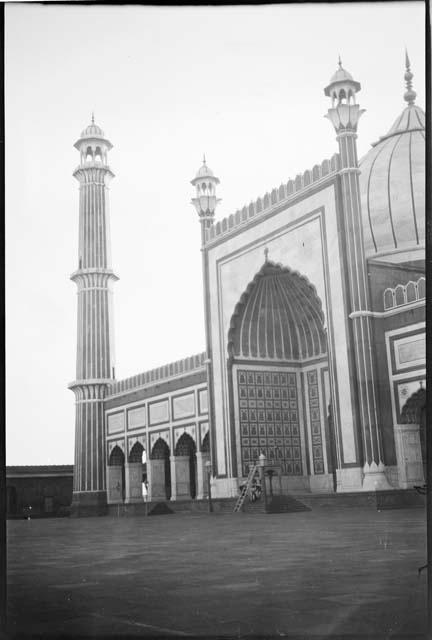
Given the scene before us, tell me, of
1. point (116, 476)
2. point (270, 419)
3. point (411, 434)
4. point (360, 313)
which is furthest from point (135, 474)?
point (411, 434)

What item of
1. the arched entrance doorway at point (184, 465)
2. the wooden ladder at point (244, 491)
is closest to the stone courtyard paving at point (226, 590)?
the wooden ladder at point (244, 491)

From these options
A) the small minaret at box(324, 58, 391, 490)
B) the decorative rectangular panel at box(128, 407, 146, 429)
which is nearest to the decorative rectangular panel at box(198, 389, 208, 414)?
the decorative rectangular panel at box(128, 407, 146, 429)

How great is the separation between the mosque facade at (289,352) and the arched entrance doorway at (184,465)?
0.08ft

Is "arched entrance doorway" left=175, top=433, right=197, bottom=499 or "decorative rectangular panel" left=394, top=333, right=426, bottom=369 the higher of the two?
"decorative rectangular panel" left=394, top=333, right=426, bottom=369

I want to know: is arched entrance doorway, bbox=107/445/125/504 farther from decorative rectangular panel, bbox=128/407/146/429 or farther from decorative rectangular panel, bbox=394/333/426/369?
decorative rectangular panel, bbox=394/333/426/369

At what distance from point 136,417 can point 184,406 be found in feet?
5.08

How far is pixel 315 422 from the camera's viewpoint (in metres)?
10.3

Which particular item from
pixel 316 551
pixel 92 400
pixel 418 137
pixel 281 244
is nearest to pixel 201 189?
pixel 316 551

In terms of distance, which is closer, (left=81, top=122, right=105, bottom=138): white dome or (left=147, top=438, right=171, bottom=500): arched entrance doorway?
(left=81, top=122, right=105, bottom=138): white dome

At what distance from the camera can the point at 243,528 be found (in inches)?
225

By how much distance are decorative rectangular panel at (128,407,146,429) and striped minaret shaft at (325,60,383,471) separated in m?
5.51

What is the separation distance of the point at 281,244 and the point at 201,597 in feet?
24.4

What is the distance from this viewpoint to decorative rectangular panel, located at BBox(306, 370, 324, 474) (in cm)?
1012

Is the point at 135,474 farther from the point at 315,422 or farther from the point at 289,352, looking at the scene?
the point at 289,352
